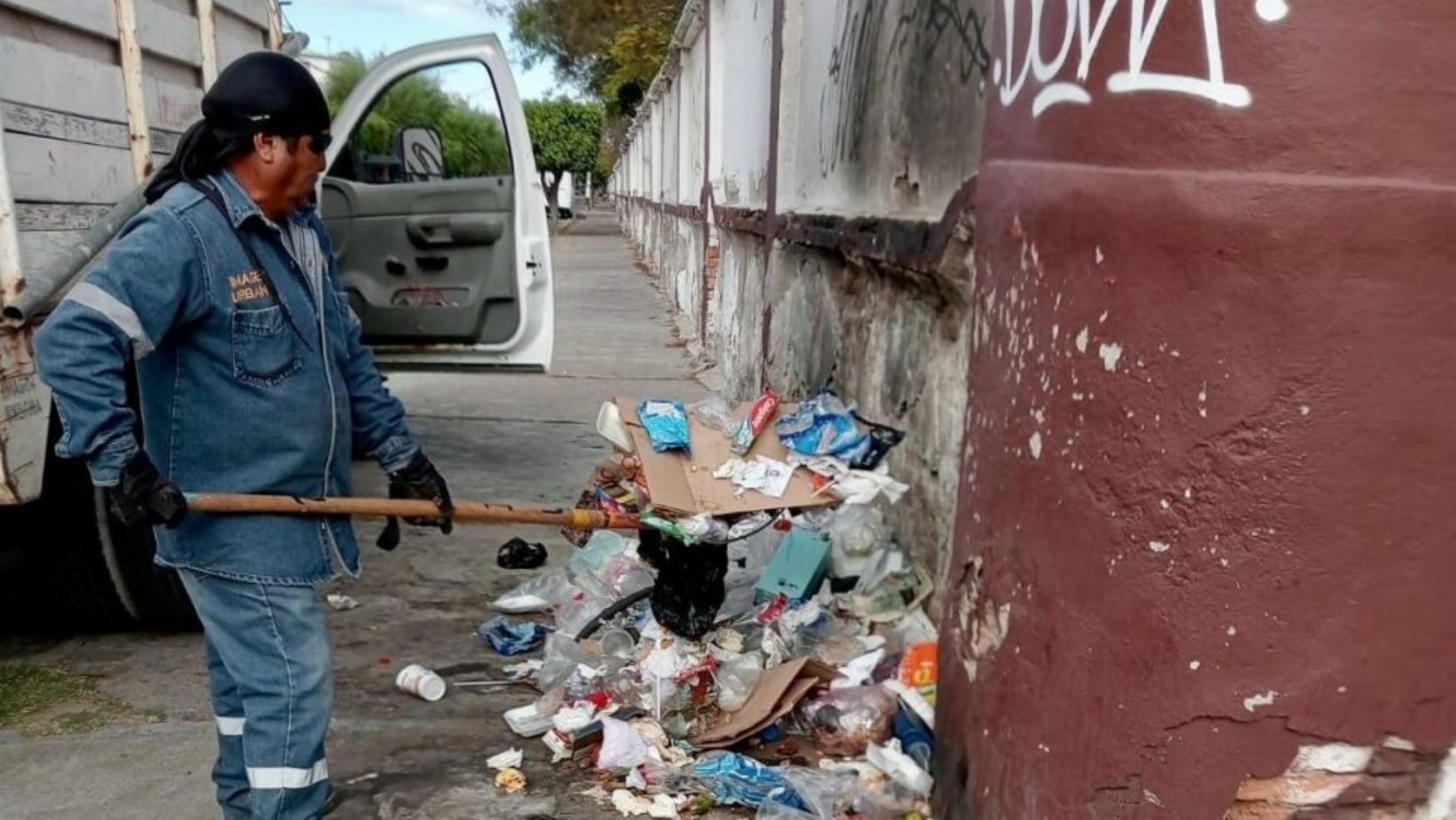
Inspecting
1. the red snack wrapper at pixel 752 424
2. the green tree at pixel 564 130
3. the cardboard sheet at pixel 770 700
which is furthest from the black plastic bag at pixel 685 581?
the green tree at pixel 564 130

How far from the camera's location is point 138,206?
3.56 metres

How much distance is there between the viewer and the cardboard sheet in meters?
3.04

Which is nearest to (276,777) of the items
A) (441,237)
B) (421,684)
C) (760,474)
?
(421,684)

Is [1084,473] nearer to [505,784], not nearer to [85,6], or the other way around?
[505,784]

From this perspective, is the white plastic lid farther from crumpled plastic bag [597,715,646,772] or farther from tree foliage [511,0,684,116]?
tree foliage [511,0,684,116]

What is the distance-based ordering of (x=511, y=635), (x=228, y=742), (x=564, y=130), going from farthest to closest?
(x=564, y=130) → (x=511, y=635) → (x=228, y=742)

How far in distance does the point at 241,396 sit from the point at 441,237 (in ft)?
10.9

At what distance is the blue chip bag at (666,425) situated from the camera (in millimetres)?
3387

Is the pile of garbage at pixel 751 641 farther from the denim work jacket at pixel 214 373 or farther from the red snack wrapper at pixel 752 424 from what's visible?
the denim work jacket at pixel 214 373

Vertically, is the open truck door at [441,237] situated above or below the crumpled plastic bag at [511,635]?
above

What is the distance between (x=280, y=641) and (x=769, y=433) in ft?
5.31

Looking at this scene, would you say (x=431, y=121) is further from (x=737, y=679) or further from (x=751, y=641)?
(x=737, y=679)

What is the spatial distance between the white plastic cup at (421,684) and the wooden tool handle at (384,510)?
0.76 meters

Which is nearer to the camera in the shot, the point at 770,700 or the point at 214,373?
the point at 214,373
